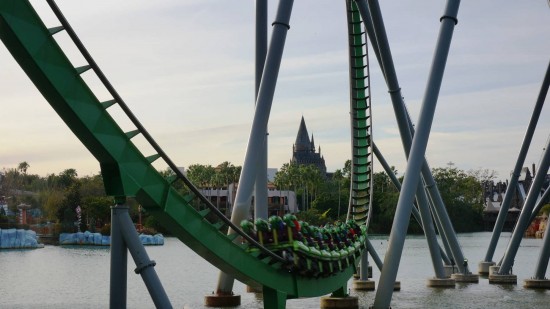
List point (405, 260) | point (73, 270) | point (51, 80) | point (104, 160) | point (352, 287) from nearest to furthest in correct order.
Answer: point (51, 80) → point (104, 160) → point (352, 287) → point (73, 270) → point (405, 260)

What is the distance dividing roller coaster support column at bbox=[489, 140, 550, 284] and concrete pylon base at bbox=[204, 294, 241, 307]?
11.6 m

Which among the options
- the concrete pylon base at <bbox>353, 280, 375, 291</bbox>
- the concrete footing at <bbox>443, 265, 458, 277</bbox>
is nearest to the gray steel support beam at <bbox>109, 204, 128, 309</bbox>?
the concrete pylon base at <bbox>353, 280, 375, 291</bbox>

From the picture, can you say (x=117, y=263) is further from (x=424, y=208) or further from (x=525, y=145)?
(x=525, y=145)

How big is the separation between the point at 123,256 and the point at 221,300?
1067 cm

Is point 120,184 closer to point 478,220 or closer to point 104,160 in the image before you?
point 104,160

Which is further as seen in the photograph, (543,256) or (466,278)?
(466,278)

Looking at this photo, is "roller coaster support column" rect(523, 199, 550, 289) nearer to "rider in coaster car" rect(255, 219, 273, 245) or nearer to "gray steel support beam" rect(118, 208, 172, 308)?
"rider in coaster car" rect(255, 219, 273, 245)

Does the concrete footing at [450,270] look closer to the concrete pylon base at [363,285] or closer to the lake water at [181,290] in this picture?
the lake water at [181,290]

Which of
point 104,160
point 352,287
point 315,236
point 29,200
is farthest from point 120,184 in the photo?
point 29,200

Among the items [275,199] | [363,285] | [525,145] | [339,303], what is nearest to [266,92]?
[339,303]

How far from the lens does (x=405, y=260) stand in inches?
2270

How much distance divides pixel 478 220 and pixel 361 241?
113 meters

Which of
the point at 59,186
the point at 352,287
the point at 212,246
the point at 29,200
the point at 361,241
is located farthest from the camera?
the point at 59,186

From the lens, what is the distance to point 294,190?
11681cm
